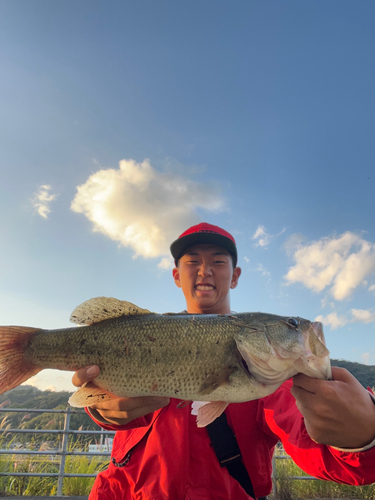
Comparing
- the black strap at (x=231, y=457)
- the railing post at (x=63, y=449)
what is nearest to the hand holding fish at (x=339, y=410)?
the black strap at (x=231, y=457)

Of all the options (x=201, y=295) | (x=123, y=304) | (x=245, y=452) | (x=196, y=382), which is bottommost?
(x=245, y=452)

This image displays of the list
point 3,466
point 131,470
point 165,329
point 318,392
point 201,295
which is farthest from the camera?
point 3,466

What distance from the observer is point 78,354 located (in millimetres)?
2236

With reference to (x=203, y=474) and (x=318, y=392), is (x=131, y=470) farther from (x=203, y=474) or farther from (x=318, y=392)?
(x=318, y=392)

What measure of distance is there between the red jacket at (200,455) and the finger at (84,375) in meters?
Result: 0.58

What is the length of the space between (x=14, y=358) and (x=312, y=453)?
7.22 ft

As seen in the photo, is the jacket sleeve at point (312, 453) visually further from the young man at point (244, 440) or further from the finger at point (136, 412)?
the finger at point (136, 412)

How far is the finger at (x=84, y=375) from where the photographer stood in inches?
82.8

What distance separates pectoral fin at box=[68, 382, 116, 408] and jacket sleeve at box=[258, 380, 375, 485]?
3.97 feet

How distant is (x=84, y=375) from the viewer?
211cm

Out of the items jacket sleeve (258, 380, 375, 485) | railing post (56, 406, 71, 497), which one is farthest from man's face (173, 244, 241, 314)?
railing post (56, 406, 71, 497)

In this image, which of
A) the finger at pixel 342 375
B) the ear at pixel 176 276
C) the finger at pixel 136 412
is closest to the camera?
the finger at pixel 342 375

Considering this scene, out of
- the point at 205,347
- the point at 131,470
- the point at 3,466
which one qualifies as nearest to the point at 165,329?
the point at 205,347

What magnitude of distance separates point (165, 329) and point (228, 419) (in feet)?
3.22
